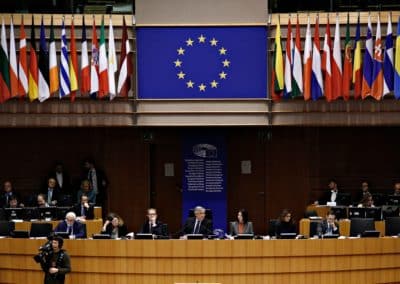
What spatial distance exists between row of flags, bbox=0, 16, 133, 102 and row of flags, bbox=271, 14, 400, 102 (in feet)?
12.0

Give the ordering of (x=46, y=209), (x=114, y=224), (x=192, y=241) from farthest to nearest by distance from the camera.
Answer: (x=46, y=209), (x=114, y=224), (x=192, y=241)

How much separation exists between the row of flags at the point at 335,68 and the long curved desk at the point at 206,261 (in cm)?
497

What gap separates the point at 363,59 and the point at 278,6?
2.53 m

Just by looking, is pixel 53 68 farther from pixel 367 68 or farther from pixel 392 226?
pixel 392 226

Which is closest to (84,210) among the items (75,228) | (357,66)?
(75,228)

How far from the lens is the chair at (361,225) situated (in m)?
19.0

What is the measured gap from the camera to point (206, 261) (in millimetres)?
17297

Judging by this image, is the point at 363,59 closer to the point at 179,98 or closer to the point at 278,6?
the point at 278,6

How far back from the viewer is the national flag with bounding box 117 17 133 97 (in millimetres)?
21703

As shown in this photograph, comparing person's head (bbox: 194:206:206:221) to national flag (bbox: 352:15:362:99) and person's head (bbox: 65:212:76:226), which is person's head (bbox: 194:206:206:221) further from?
national flag (bbox: 352:15:362:99)

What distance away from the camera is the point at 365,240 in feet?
58.3

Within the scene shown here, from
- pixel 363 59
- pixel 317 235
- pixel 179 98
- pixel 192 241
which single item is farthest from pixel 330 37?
pixel 192 241

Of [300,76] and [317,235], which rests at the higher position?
[300,76]

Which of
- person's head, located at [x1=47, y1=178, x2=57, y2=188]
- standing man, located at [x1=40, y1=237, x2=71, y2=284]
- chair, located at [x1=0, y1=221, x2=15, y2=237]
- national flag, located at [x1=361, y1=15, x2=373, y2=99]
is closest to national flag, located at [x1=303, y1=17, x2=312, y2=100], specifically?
national flag, located at [x1=361, y1=15, x2=373, y2=99]
